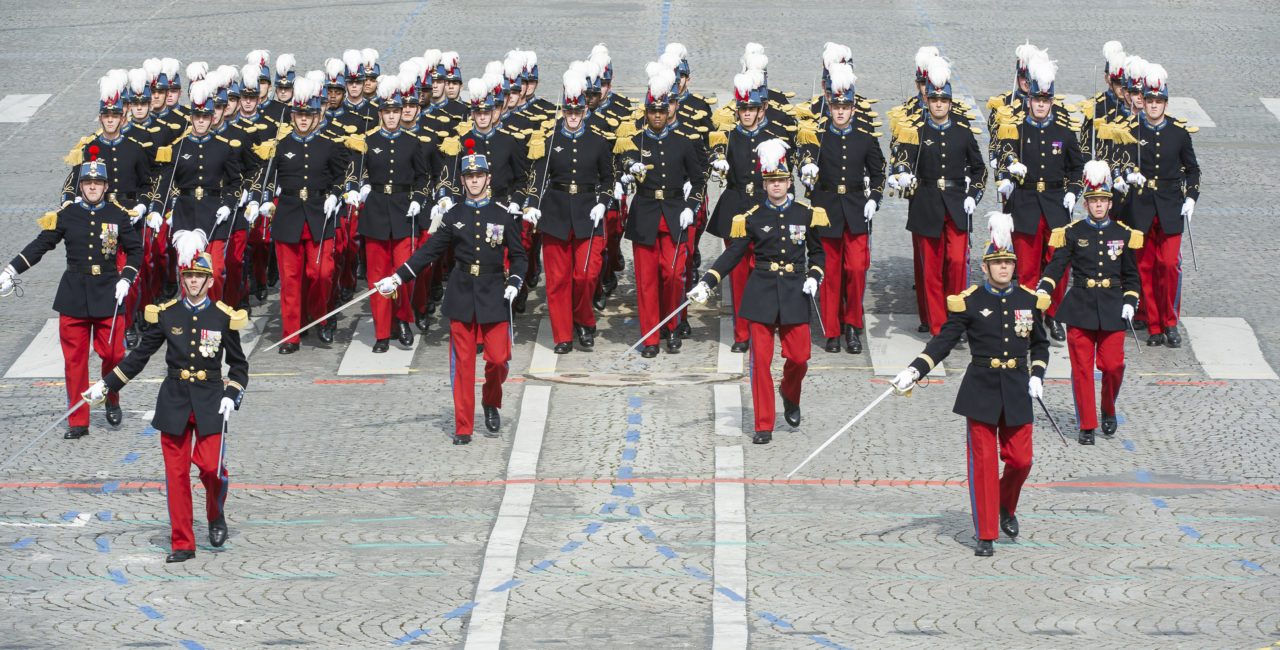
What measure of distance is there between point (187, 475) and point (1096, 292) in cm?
680

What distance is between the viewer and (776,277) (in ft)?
45.4

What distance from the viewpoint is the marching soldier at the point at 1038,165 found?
1628 centimetres

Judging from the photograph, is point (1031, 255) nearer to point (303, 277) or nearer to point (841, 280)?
point (841, 280)

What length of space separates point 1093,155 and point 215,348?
858 cm

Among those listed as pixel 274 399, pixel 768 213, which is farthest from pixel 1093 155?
pixel 274 399

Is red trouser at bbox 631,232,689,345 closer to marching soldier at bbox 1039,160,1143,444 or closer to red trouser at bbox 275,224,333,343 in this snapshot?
red trouser at bbox 275,224,333,343

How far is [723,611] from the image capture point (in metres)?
10.4

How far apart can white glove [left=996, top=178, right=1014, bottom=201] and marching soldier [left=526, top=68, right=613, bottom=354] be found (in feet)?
11.4

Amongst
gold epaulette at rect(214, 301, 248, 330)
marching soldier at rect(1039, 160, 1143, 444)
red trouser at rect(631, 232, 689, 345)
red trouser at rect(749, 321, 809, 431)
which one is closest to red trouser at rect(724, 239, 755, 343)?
red trouser at rect(631, 232, 689, 345)

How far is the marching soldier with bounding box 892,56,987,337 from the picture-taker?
16219 millimetres

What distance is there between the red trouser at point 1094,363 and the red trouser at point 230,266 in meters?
7.58

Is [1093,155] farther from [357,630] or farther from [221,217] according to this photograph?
[357,630]

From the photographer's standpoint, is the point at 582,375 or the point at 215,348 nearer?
the point at 215,348

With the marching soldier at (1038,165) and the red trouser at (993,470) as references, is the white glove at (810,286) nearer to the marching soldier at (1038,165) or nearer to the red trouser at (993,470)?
the red trouser at (993,470)
